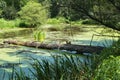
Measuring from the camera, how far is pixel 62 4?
6133 mm

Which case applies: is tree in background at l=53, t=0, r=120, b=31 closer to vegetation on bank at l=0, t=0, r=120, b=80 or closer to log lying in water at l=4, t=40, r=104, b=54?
vegetation on bank at l=0, t=0, r=120, b=80

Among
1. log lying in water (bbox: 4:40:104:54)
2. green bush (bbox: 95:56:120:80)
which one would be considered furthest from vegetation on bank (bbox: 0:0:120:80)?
log lying in water (bbox: 4:40:104:54)

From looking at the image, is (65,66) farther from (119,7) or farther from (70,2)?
(119,7)

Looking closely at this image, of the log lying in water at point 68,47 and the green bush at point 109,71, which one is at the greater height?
the green bush at point 109,71

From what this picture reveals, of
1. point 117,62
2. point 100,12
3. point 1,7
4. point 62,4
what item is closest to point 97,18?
point 100,12

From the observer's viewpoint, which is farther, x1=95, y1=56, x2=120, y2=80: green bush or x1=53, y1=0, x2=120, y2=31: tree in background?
x1=53, y1=0, x2=120, y2=31: tree in background

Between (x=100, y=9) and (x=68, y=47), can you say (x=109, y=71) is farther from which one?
(x=68, y=47)

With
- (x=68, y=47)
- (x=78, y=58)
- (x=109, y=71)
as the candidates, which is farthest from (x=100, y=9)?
(x=68, y=47)

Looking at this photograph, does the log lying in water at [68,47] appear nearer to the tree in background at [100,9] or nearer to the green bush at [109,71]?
the tree in background at [100,9]

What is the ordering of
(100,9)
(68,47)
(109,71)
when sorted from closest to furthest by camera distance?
(109,71) → (100,9) → (68,47)

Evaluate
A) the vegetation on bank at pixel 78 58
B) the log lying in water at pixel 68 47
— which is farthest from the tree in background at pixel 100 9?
the log lying in water at pixel 68 47

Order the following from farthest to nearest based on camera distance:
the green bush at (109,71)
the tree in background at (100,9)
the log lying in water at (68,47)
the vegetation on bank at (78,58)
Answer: the log lying in water at (68,47) → the tree in background at (100,9) → the vegetation on bank at (78,58) → the green bush at (109,71)

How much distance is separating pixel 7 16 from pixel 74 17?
42631 millimetres

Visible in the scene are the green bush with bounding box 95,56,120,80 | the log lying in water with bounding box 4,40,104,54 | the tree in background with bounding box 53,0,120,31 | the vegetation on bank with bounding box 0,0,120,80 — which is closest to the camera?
the green bush with bounding box 95,56,120,80
